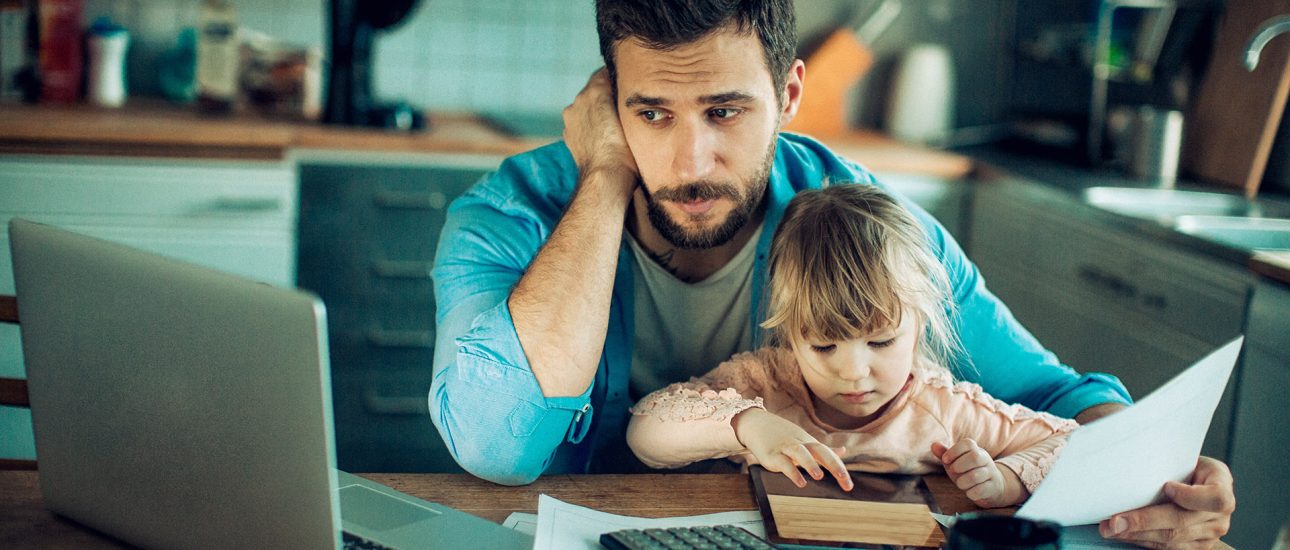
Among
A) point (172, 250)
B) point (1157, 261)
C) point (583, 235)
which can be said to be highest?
point (583, 235)

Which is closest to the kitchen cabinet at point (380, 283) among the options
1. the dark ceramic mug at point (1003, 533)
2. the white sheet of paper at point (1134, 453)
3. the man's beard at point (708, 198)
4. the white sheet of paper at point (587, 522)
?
the man's beard at point (708, 198)

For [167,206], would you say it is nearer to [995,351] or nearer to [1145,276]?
[995,351]

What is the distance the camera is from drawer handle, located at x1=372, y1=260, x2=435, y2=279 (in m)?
2.82

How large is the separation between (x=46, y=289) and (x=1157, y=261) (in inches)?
75.9

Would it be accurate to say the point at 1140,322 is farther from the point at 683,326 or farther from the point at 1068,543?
the point at 1068,543

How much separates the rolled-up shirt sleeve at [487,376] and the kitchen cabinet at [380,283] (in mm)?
1329

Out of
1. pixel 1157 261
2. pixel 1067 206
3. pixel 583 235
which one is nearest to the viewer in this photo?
pixel 583 235

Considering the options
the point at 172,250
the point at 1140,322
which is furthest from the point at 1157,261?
the point at 172,250

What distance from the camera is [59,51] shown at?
2.95m

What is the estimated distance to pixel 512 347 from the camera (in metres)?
1.29

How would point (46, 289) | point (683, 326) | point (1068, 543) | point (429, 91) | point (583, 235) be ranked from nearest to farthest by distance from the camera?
point (46, 289) → point (1068, 543) → point (583, 235) → point (683, 326) → point (429, 91)

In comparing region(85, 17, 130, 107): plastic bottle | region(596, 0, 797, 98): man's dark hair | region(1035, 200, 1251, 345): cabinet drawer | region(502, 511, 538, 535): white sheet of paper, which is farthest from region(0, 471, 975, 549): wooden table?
region(85, 17, 130, 107): plastic bottle

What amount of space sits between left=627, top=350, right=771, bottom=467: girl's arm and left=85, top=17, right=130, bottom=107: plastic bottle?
2.19 metres

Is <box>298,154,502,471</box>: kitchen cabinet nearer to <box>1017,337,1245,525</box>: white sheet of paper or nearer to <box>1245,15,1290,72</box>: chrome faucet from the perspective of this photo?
<box>1245,15,1290,72</box>: chrome faucet
